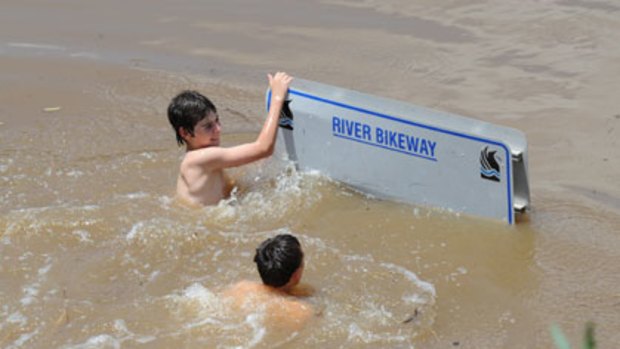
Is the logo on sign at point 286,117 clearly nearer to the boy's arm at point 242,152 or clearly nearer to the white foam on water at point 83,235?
the boy's arm at point 242,152

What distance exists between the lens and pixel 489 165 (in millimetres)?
4984

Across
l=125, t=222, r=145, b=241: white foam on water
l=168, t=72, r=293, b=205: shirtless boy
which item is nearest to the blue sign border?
l=168, t=72, r=293, b=205: shirtless boy

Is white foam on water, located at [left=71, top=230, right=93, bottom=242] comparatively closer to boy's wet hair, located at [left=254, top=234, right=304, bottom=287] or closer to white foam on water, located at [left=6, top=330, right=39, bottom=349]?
white foam on water, located at [left=6, top=330, right=39, bottom=349]

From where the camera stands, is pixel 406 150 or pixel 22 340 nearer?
pixel 22 340

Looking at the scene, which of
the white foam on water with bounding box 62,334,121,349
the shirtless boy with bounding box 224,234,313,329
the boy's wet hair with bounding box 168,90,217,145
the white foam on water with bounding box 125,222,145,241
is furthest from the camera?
the boy's wet hair with bounding box 168,90,217,145

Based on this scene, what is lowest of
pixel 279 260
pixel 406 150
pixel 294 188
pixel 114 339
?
pixel 114 339

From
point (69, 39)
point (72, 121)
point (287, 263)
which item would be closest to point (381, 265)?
point (287, 263)

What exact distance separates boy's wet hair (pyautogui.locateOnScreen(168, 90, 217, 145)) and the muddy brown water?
0.46 meters

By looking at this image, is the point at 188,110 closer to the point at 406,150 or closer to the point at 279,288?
the point at 406,150

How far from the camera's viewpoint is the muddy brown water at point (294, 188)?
4352mm

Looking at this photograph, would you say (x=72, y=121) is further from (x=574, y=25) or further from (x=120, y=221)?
(x=574, y=25)

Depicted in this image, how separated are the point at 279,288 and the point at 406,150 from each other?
4.12 feet

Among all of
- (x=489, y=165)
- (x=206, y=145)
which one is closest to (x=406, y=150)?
(x=489, y=165)

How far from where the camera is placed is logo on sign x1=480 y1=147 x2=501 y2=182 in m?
4.95
